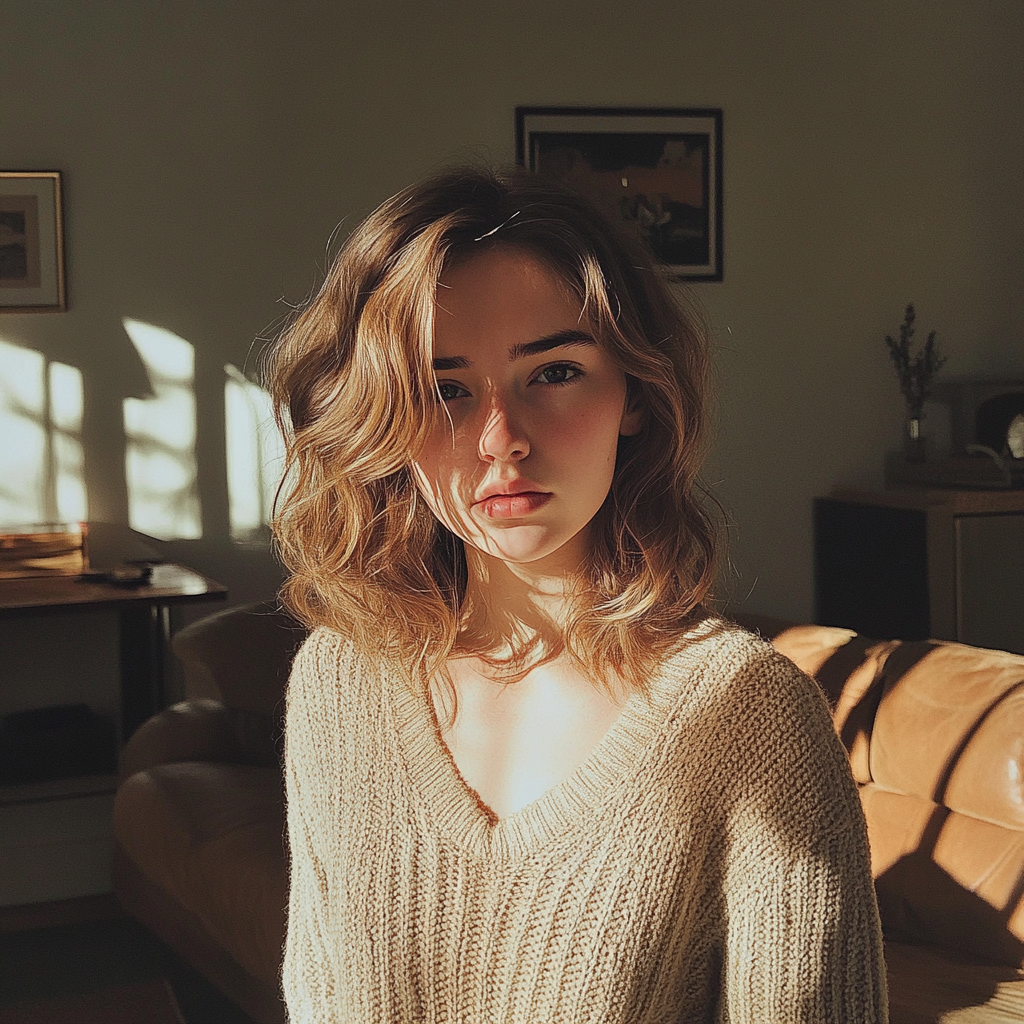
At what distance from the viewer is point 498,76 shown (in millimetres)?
4418

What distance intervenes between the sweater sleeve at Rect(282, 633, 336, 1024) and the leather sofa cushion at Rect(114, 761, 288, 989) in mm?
1316

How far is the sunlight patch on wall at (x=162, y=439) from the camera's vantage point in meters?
4.06

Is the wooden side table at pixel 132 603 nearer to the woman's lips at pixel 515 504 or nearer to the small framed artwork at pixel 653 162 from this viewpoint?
the small framed artwork at pixel 653 162

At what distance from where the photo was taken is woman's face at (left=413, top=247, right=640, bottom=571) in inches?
34.6

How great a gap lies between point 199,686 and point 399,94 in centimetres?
219

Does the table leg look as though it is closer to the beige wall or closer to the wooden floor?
the wooden floor

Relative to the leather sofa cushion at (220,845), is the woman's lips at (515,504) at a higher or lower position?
higher

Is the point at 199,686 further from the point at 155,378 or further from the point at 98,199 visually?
the point at 98,199

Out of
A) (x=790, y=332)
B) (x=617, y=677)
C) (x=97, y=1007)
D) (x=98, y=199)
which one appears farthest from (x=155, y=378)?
(x=617, y=677)

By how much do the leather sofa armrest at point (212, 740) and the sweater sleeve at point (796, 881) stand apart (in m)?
2.37

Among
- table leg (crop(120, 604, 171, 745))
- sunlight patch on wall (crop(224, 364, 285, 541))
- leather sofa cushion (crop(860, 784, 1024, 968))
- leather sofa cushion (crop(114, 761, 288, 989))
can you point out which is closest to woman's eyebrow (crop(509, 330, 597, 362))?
leather sofa cushion (crop(860, 784, 1024, 968))

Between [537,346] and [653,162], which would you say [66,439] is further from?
[537,346]

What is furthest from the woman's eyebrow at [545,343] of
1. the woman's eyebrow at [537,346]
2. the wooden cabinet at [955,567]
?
the wooden cabinet at [955,567]

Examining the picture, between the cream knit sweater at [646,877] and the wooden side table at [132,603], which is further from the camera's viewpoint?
the wooden side table at [132,603]
